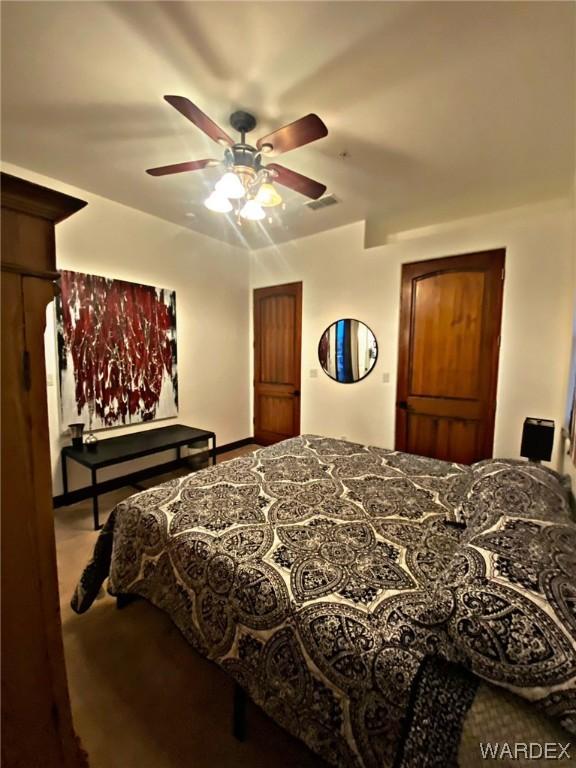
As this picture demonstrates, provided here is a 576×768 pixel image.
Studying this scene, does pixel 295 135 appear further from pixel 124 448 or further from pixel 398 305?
pixel 124 448

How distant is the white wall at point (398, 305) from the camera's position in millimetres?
2688

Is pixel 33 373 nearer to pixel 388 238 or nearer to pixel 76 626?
pixel 76 626

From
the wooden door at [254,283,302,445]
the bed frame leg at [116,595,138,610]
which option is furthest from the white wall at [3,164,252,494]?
the bed frame leg at [116,595,138,610]

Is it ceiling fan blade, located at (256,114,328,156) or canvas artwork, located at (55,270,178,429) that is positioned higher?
ceiling fan blade, located at (256,114,328,156)

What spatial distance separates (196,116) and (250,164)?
482 millimetres

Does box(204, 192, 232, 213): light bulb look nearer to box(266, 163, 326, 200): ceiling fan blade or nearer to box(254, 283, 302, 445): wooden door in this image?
box(266, 163, 326, 200): ceiling fan blade

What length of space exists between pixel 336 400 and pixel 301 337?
949mm

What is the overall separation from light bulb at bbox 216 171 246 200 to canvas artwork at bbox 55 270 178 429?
1856mm

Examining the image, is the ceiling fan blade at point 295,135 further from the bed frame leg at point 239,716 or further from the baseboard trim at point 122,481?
the baseboard trim at point 122,481

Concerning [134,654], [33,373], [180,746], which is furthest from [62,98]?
[180,746]

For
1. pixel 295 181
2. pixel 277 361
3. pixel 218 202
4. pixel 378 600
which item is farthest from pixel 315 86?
pixel 277 361

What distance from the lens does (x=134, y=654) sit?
1547 mm

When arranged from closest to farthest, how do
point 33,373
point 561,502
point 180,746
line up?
point 33,373 < point 180,746 < point 561,502

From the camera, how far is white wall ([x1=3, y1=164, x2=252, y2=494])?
2898mm
